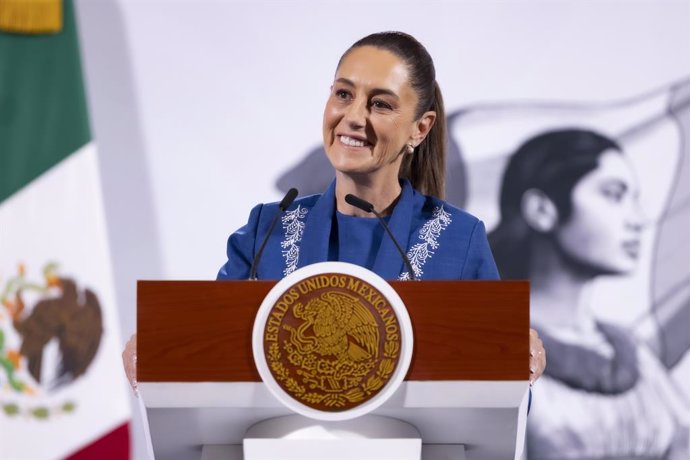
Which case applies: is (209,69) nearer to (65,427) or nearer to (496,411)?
(65,427)

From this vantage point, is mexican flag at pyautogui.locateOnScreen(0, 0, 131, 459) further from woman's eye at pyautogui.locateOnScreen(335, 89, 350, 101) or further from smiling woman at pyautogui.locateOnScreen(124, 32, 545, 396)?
woman's eye at pyautogui.locateOnScreen(335, 89, 350, 101)

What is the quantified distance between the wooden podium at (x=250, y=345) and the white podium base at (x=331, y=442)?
0.05 m

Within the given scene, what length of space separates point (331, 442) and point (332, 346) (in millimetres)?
149

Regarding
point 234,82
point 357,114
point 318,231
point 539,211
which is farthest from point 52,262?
point 539,211

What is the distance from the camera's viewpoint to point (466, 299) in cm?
136

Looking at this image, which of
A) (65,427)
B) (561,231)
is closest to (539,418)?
(561,231)

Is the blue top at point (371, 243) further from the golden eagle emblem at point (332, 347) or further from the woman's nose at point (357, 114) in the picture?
the golden eagle emblem at point (332, 347)

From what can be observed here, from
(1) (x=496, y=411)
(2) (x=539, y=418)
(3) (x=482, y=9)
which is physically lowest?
(2) (x=539, y=418)

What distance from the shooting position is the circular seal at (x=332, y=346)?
4.38ft

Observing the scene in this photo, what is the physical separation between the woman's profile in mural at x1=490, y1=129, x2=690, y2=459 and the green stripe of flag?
146 centimetres

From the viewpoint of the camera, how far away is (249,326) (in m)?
1.35

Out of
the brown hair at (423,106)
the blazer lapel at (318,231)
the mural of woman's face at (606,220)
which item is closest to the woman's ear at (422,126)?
the brown hair at (423,106)

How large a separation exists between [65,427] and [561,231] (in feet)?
5.89

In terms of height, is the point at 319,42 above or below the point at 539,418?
above
